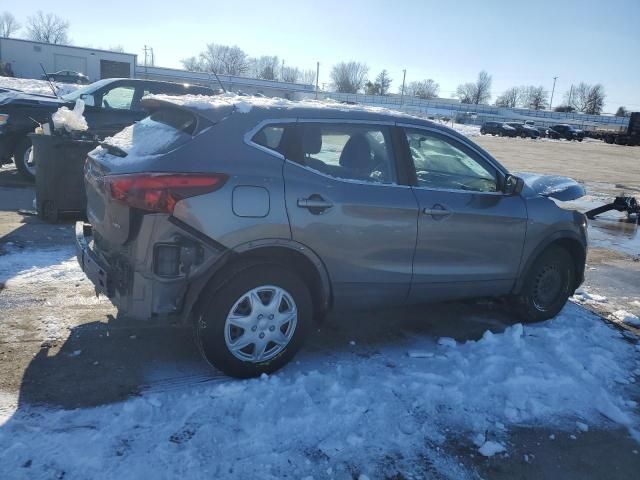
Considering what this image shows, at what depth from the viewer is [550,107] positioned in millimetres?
138125

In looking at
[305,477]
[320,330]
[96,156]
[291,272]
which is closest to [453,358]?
[320,330]

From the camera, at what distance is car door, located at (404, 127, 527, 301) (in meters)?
4.26

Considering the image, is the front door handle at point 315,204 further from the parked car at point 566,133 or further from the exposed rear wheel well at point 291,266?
the parked car at point 566,133

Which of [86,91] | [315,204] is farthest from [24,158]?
[315,204]

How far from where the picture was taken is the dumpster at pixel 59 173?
271 inches

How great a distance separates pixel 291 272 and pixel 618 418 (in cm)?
236

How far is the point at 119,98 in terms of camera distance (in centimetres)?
1008

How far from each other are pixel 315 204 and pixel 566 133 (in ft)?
213

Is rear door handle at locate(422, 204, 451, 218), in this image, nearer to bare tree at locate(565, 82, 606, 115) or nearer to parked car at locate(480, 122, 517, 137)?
parked car at locate(480, 122, 517, 137)

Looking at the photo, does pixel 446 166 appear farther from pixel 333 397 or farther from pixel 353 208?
pixel 333 397

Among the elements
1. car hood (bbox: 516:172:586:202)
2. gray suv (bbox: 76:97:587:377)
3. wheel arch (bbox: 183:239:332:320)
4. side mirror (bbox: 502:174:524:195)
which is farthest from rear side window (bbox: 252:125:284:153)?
car hood (bbox: 516:172:586:202)

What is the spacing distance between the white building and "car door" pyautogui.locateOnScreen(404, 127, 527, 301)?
57.1 metres

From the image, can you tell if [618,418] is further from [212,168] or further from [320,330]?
[212,168]

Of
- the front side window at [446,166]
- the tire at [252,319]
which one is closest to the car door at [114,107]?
the front side window at [446,166]
